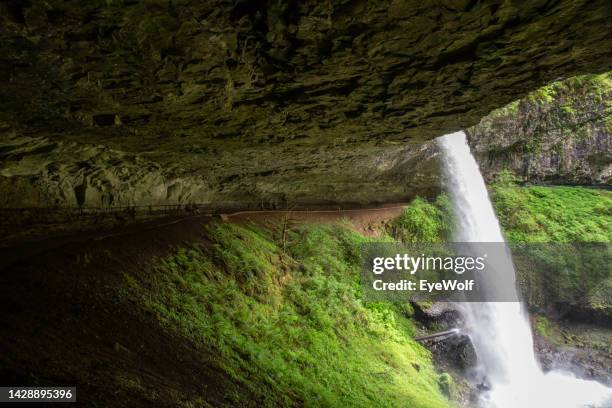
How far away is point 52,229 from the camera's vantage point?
8.69 meters

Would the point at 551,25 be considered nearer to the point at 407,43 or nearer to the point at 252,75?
the point at 407,43

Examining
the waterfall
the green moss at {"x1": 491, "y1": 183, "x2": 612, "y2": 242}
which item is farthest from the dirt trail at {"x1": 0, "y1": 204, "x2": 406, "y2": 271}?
the green moss at {"x1": 491, "y1": 183, "x2": 612, "y2": 242}

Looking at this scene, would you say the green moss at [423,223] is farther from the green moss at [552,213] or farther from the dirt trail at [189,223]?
the green moss at [552,213]

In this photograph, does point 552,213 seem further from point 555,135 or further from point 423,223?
point 423,223

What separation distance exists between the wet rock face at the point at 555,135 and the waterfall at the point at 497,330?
159 cm

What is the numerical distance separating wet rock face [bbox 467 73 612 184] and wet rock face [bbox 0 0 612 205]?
1613cm

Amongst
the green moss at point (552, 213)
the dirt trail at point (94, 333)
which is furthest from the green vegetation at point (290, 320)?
the green moss at point (552, 213)

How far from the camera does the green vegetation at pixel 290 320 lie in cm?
730

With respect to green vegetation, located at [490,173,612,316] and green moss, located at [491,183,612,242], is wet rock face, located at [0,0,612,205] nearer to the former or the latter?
green vegetation, located at [490,173,612,316]

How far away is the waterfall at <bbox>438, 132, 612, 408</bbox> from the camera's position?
15609 millimetres

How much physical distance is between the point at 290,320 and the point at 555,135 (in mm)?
21054

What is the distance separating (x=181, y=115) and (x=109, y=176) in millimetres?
4172

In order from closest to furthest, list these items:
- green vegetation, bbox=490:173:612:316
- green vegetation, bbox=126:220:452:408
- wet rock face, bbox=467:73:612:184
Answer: green vegetation, bbox=126:220:452:408 → green vegetation, bbox=490:173:612:316 → wet rock face, bbox=467:73:612:184

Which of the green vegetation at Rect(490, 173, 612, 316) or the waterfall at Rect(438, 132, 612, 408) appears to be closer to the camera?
the waterfall at Rect(438, 132, 612, 408)
